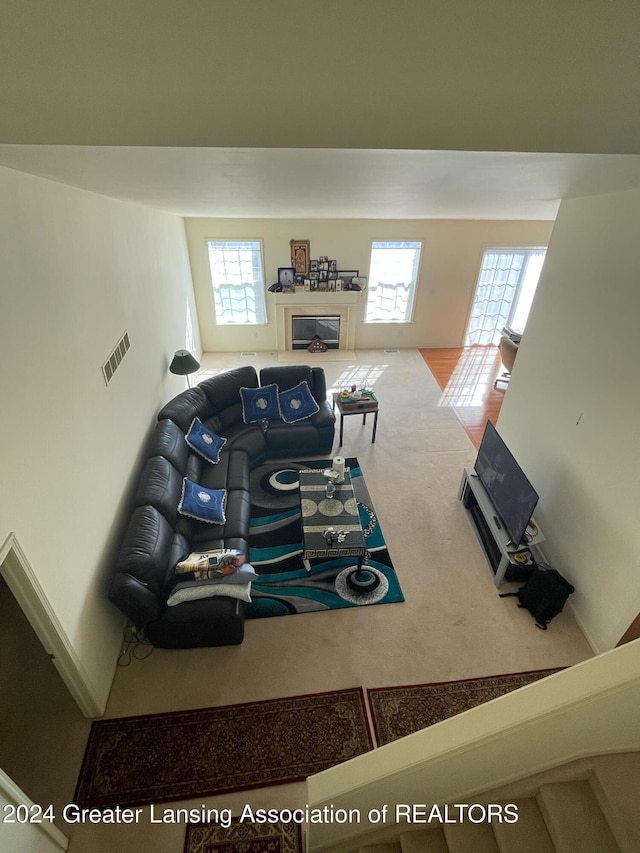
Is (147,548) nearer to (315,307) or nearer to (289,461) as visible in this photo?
(289,461)

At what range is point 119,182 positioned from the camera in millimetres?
2396

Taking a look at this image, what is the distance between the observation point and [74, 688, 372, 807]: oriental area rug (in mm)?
2727

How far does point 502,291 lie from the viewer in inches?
326

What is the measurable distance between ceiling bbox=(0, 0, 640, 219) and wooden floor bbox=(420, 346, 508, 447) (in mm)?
5137

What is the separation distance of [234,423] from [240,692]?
123 inches

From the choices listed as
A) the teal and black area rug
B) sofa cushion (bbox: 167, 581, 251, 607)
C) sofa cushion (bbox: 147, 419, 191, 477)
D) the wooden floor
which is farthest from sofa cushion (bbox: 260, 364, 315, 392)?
sofa cushion (bbox: 167, 581, 251, 607)

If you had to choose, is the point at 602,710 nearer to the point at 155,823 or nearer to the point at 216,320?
the point at 155,823

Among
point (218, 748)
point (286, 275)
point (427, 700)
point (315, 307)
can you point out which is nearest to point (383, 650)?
point (427, 700)

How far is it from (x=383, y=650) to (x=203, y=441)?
282cm

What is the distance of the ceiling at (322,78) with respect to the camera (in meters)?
0.84

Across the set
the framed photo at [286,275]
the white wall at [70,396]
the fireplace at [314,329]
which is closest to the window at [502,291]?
the fireplace at [314,329]

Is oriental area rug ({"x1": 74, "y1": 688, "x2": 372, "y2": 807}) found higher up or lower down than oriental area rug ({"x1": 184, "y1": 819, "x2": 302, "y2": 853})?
higher up

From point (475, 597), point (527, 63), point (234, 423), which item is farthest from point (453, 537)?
point (527, 63)

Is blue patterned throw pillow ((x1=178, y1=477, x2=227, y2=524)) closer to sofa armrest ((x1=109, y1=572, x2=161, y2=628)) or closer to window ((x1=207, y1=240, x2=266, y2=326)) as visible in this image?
sofa armrest ((x1=109, y1=572, x2=161, y2=628))
